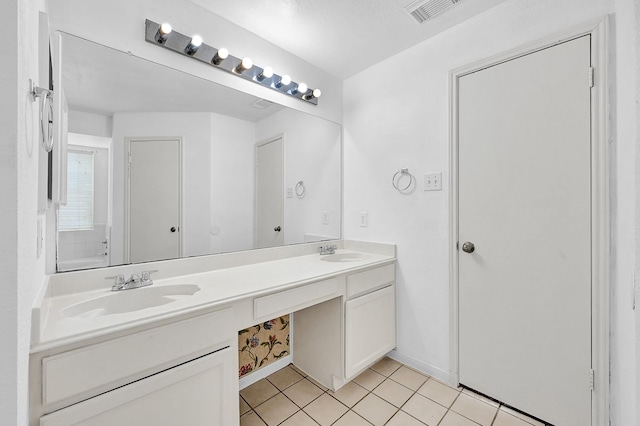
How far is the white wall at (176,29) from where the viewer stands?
1.27 metres

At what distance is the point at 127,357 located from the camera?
37.5 inches

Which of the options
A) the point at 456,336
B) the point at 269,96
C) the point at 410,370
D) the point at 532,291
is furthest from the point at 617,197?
the point at 269,96

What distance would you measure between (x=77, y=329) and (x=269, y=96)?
1.65 m

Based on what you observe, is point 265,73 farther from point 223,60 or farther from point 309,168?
point 309,168

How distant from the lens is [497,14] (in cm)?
163

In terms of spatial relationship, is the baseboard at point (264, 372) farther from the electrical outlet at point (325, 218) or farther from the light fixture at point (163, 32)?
the light fixture at point (163, 32)

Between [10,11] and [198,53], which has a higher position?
[198,53]

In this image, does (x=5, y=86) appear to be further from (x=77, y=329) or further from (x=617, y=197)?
(x=617, y=197)

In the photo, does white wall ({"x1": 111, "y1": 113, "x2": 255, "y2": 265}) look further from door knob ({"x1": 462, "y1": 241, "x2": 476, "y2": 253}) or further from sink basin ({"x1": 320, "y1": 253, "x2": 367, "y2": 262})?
door knob ({"x1": 462, "y1": 241, "x2": 476, "y2": 253})

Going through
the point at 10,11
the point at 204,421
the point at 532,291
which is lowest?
the point at 204,421

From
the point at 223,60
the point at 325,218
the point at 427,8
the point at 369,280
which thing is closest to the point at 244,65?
the point at 223,60

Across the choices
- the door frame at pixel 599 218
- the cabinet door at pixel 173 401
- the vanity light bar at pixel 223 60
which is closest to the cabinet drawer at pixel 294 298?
the cabinet door at pixel 173 401

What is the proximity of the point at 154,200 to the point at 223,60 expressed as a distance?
93 centimetres

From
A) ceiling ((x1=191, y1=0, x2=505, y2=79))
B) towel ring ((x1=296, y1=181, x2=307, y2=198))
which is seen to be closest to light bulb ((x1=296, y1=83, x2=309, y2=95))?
ceiling ((x1=191, y1=0, x2=505, y2=79))
